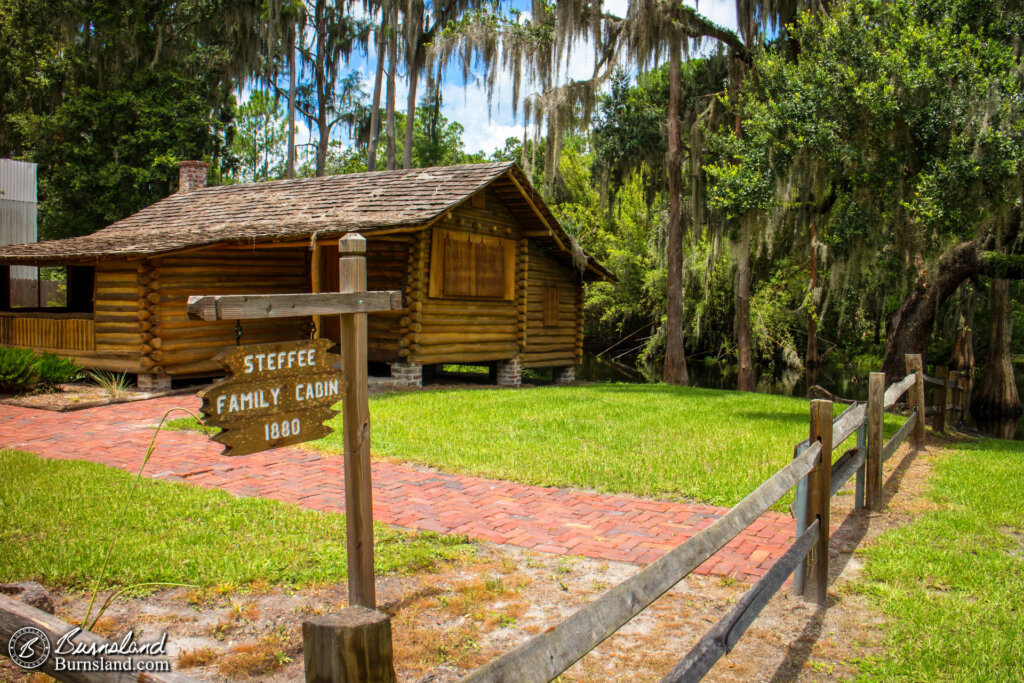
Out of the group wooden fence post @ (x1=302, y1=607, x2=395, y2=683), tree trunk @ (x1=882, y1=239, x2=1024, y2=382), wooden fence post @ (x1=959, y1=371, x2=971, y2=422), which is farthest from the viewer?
wooden fence post @ (x1=959, y1=371, x2=971, y2=422)

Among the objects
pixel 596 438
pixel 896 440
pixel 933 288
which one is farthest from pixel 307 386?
pixel 933 288

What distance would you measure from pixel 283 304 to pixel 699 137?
1968 centimetres

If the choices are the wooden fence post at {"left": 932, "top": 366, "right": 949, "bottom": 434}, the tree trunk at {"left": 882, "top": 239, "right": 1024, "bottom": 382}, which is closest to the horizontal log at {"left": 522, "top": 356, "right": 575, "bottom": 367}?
the tree trunk at {"left": 882, "top": 239, "right": 1024, "bottom": 382}

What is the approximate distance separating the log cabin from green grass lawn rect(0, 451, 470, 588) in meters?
7.52

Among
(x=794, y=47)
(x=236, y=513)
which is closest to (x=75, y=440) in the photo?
(x=236, y=513)

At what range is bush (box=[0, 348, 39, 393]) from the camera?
1252 cm

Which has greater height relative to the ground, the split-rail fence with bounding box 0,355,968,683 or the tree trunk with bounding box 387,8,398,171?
the tree trunk with bounding box 387,8,398,171

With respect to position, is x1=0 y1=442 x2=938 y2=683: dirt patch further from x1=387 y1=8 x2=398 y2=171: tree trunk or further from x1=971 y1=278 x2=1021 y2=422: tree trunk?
x1=387 y1=8 x2=398 y2=171: tree trunk

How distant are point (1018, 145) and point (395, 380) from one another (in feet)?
37.1

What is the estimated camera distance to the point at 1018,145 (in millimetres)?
9633

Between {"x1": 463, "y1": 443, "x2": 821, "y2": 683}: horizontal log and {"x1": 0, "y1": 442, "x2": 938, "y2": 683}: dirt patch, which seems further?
{"x1": 0, "y1": 442, "x2": 938, "y2": 683}: dirt patch

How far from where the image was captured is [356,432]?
402 cm

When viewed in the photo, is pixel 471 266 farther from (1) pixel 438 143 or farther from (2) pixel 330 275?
(1) pixel 438 143

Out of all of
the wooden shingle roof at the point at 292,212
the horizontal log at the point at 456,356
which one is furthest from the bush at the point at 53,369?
the horizontal log at the point at 456,356
